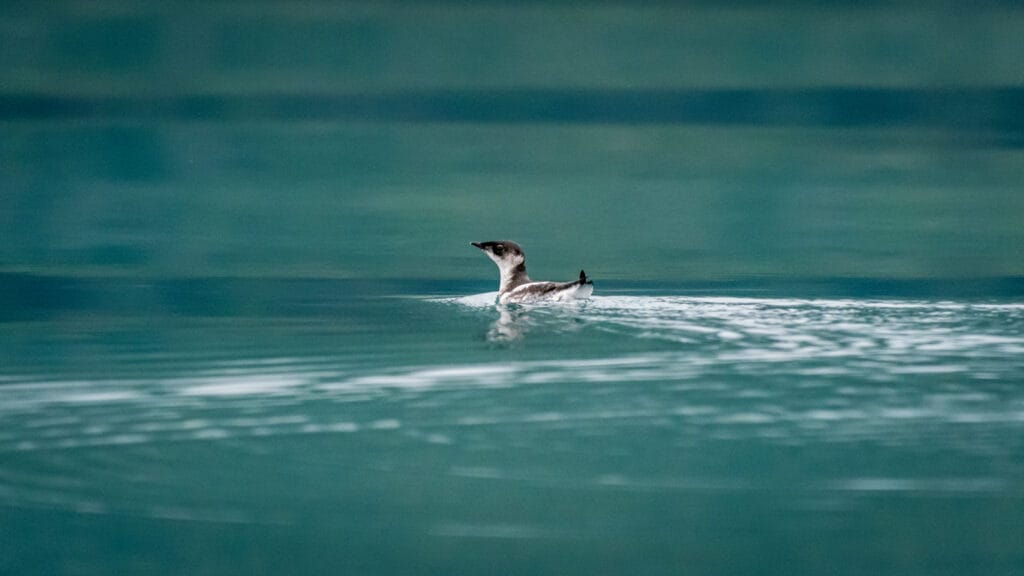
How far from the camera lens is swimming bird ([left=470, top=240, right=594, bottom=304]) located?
50.6 feet

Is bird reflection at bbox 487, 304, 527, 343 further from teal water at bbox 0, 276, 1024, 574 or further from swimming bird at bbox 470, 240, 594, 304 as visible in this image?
swimming bird at bbox 470, 240, 594, 304

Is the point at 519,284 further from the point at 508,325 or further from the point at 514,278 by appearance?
the point at 508,325

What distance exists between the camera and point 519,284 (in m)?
16.8

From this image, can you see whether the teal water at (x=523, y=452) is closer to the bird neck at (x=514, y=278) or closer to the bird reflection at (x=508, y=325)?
the bird reflection at (x=508, y=325)

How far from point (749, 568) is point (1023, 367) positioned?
5.30 meters

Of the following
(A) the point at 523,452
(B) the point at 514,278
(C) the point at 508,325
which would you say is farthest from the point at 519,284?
(A) the point at 523,452

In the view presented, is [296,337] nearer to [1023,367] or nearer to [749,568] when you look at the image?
[1023,367]

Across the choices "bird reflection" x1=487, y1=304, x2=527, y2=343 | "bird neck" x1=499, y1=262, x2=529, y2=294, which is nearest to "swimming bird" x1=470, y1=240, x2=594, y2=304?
"bird neck" x1=499, y1=262, x2=529, y2=294

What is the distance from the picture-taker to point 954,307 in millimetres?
15195

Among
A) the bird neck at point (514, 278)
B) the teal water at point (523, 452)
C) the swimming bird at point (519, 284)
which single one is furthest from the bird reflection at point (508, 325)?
the bird neck at point (514, 278)

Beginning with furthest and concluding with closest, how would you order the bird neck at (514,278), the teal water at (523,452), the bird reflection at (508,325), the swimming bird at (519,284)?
the bird neck at (514,278) < the swimming bird at (519,284) < the bird reflection at (508,325) < the teal water at (523,452)

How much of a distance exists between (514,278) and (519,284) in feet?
0.45

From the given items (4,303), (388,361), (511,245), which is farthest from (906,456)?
(4,303)

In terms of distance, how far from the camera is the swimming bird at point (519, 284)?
15414 millimetres
